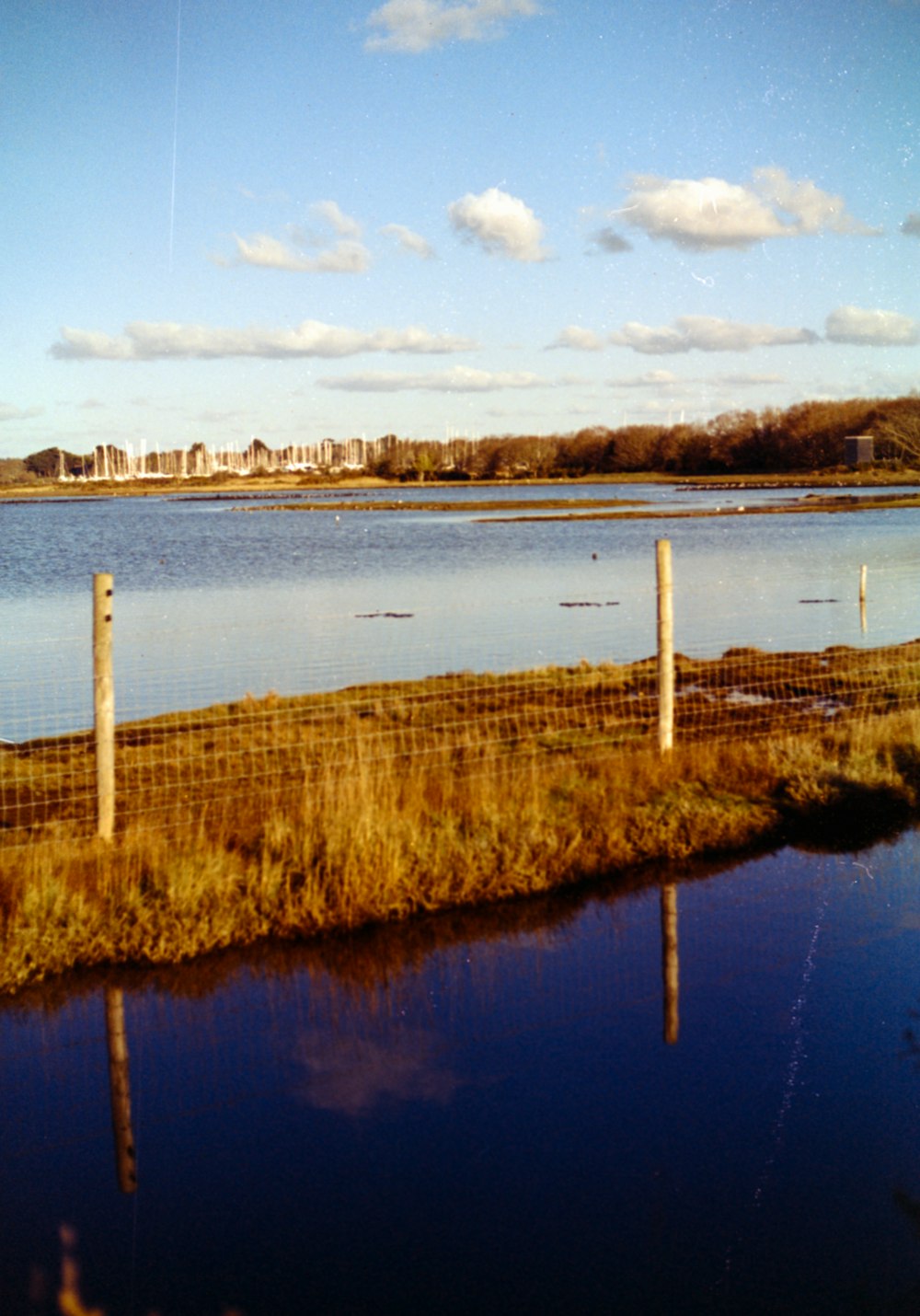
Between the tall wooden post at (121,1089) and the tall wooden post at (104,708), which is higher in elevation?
the tall wooden post at (104,708)

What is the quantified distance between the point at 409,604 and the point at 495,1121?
93.7 ft

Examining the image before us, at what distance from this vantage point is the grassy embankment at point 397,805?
7945mm

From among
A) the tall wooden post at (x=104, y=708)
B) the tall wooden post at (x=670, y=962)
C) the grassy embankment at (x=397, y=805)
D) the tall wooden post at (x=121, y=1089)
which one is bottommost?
the tall wooden post at (x=121, y=1089)

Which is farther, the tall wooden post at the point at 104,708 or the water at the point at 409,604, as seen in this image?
the water at the point at 409,604

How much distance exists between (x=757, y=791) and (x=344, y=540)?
6254 centimetres

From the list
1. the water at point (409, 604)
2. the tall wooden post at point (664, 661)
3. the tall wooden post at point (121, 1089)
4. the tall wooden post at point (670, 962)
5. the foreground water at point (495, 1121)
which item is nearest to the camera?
the foreground water at point (495, 1121)

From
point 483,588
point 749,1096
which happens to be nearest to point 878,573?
point 483,588

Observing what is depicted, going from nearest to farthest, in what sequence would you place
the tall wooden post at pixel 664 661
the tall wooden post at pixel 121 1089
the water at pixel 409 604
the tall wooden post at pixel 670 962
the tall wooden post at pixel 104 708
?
the tall wooden post at pixel 121 1089
the tall wooden post at pixel 670 962
the tall wooden post at pixel 104 708
the tall wooden post at pixel 664 661
the water at pixel 409 604

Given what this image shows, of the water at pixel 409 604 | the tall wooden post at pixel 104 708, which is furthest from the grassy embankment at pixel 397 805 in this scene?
the water at pixel 409 604

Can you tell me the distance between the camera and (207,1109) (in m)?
5.86

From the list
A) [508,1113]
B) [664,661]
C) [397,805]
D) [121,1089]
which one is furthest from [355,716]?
[508,1113]

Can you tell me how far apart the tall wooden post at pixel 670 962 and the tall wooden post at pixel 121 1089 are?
259 cm

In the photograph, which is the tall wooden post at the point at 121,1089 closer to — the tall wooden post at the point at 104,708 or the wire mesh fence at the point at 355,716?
the tall wooden post at the point at 104,708

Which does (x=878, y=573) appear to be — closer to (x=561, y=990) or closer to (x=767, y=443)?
(x=561, y=990)
